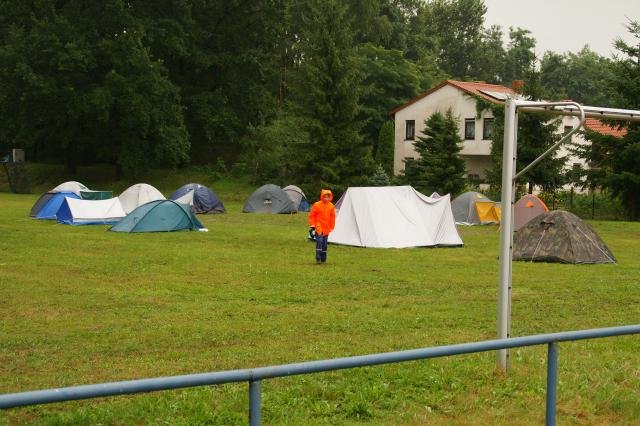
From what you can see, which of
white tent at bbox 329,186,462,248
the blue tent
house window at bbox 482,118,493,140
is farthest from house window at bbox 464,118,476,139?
white tent at bbox 329,186,462,248

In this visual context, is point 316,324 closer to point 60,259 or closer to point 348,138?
point 60,259

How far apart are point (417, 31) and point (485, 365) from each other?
240 ft

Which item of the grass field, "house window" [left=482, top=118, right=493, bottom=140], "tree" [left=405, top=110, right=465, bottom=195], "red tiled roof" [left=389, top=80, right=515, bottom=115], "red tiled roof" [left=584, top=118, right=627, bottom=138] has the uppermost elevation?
"red tiled roof" [left=389, top=80, right=515, bottom=115]

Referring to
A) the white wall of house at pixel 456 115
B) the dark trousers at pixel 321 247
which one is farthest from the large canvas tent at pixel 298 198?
the dark trousers at pixel 321 247

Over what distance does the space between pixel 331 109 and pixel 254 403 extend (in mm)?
39139

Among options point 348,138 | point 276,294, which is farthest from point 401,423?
point 348,138

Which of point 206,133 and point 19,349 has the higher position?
point 206,133

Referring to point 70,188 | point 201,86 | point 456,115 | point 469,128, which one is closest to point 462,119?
point 456,115

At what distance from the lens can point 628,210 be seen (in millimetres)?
33531

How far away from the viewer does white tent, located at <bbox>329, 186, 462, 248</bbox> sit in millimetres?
21172

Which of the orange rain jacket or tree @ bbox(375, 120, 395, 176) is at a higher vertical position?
tree @ bbox(375, 120, 395, 176)

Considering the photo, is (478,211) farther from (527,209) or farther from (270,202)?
(270,202)

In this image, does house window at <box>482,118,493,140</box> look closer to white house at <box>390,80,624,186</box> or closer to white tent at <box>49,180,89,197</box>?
white house at <box>390,80,624,186</box>

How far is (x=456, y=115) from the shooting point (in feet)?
165
